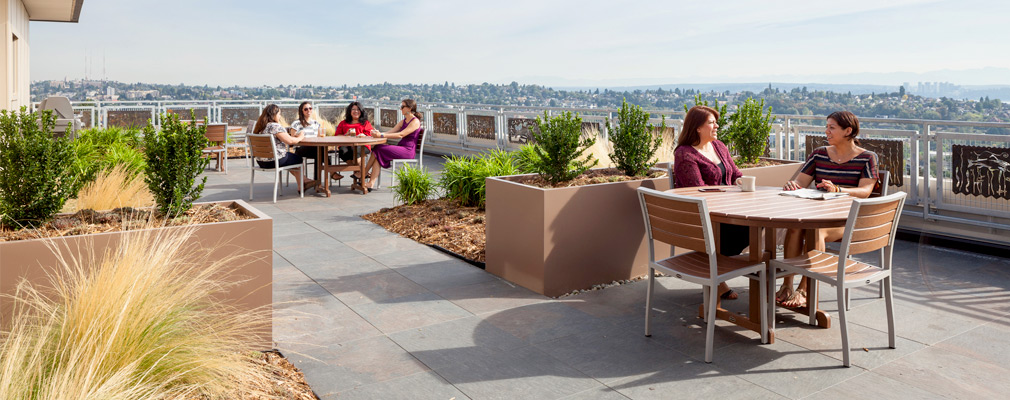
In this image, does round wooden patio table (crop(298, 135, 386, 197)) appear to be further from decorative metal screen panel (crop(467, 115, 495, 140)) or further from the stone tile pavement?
decorative metal screen panel (crop(467, 115, 495, 140))

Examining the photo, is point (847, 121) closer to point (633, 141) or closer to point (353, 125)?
point (633, 141)

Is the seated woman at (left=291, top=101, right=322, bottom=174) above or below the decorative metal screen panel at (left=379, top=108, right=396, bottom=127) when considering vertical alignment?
below

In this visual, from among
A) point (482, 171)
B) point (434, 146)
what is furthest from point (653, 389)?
point (434, 146)

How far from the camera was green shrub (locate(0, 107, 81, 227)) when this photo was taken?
3.44 meters

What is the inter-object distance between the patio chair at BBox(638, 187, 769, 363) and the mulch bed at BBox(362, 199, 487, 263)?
2.16 metres

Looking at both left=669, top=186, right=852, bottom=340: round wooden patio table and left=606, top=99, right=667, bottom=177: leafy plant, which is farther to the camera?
left=606, top=99, right=667, bottom=177: leafy plant

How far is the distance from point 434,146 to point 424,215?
8.99 meters

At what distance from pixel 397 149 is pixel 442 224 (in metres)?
3.34

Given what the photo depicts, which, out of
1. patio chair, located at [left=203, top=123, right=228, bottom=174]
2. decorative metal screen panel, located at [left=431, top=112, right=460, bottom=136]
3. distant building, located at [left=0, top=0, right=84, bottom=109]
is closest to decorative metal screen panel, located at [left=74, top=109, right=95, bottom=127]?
distant building, located at [left=0, top=0, right=84, bottom=109]

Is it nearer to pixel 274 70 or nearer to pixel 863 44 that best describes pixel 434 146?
pixel 274 70

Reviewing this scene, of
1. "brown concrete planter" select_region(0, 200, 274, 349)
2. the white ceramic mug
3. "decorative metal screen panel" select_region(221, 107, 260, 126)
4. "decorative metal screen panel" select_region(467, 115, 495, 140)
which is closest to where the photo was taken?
"brown concrete planter" select_region(0, 200, 274, 349)

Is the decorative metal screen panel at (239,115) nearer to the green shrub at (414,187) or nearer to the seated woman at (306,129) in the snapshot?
the seated woman at (306,129)

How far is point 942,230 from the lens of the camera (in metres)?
6.61

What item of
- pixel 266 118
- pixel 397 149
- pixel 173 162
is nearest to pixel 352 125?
pixel 397 149
